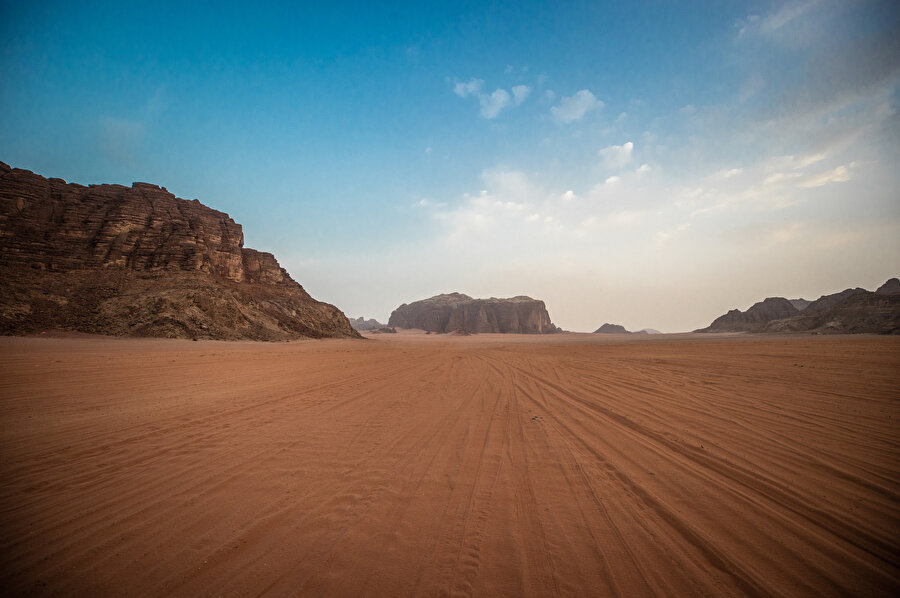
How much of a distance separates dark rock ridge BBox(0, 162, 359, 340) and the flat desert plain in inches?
830

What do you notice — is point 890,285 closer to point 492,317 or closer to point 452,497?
point 492,317

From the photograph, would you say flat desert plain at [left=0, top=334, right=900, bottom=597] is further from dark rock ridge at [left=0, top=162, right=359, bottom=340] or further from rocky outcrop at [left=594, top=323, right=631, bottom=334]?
rocky outcrop at [left=594, top=323, right=631, bottom=334]

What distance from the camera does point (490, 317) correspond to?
90812 millimetres

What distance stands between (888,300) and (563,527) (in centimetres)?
6063

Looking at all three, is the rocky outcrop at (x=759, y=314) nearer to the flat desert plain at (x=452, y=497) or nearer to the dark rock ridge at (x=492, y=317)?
the dark rock ridge at (x=492, y=317)

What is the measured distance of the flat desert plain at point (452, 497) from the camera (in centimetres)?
216

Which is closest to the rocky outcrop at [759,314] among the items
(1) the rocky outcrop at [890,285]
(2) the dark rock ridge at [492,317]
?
(1) the rocky outcrop at [890,285]

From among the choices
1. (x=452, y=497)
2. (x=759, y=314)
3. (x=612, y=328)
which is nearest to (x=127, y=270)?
(x=452, y=497)

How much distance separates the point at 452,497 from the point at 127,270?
130ft

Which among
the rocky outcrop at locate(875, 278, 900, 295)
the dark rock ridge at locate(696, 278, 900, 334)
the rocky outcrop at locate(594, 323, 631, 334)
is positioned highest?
the rocky outcrop at locate(875, 278, 900, 295)

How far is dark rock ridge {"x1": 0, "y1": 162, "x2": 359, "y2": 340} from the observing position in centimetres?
2259

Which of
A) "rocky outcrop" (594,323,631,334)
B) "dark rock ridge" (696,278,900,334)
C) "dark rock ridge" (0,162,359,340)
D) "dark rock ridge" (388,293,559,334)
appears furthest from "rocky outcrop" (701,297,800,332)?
"dark rock ridge" (0,162,359,340)

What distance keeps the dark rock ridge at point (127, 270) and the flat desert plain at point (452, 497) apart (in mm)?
21078

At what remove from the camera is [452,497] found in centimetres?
322
